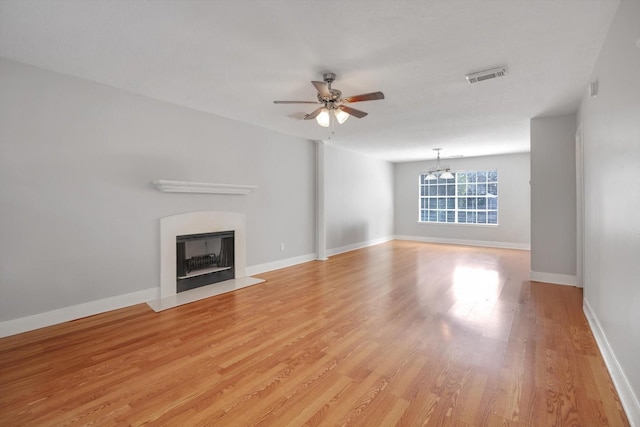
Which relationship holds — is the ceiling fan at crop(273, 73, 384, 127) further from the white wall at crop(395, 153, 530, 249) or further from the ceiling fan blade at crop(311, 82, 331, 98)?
the white wall at crop(395, 153, 530, 249)

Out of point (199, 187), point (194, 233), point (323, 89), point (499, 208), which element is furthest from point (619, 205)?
point (499, 208)

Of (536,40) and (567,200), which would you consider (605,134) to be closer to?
(536,40)

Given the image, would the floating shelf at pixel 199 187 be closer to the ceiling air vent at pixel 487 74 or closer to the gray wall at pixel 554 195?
the ceiling air vent at pixel 487 74

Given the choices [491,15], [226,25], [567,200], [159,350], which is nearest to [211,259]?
[159,350]

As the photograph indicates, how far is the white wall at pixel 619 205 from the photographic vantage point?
5.26ft

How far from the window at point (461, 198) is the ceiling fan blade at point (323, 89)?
6.82 m

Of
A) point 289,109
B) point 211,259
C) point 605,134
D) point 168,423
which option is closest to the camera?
point 168,423

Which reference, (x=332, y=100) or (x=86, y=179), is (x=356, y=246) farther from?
(x=86, y=179)

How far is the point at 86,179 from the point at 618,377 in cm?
484

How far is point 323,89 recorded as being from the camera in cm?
273

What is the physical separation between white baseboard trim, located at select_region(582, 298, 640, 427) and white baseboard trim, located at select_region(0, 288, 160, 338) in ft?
14.2

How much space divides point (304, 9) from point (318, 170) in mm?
4118

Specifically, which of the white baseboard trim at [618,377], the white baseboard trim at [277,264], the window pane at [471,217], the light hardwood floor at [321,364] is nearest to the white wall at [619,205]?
the white baseboard trim at [618,377]

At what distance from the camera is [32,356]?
229cm
